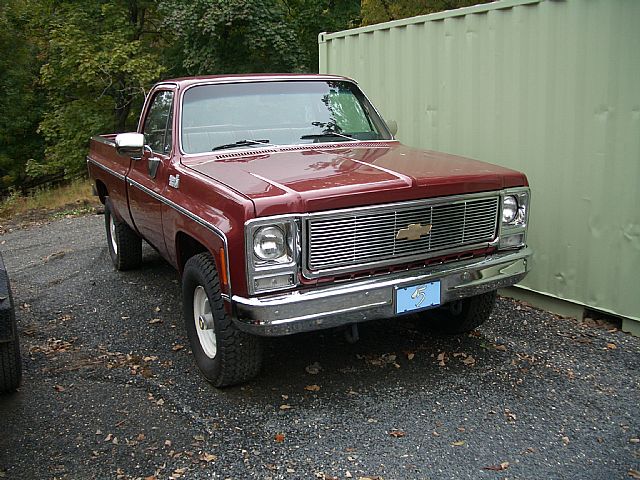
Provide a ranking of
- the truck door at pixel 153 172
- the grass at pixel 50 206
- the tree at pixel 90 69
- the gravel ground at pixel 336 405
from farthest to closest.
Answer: the tree at pixel 90 69, the grass at pixel 50 206, the truck door at pixel 153 172, the gravel ground at pixel 336 405

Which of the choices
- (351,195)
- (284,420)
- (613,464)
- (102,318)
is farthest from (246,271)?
(102,318)

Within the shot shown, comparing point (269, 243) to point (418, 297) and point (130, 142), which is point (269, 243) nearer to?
point (418, 297)

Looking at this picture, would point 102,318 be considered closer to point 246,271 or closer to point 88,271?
point 88,271

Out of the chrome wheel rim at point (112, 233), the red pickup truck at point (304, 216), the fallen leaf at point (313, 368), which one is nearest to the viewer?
the red pickup truck at point (304, 216)

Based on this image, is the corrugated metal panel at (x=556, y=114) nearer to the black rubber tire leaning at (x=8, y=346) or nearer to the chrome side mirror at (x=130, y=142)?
the chrome side mirror at (x=130, y=142)

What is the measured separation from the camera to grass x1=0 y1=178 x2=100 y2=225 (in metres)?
12.3

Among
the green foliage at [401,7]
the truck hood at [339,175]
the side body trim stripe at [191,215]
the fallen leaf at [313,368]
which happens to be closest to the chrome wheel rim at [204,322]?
the side body trim stripe at [191,215]

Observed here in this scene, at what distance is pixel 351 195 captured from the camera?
344 centimetres

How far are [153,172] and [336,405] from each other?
227 centimetres

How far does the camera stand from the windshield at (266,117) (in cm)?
458

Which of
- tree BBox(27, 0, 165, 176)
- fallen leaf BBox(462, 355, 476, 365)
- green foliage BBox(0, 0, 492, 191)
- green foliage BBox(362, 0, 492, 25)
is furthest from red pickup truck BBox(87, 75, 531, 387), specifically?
tree BBox(27, 0, 165, 176)

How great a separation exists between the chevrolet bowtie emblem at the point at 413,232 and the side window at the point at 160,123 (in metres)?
1.99

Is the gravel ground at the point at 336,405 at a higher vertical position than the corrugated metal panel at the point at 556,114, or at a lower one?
lower

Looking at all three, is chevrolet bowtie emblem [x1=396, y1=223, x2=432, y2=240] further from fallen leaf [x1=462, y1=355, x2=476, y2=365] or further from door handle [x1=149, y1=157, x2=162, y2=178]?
door handle [x1=149, y1=157, x2=162, y2=178]
